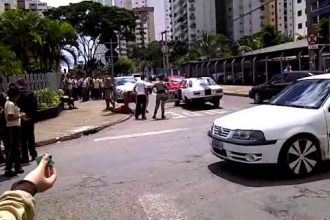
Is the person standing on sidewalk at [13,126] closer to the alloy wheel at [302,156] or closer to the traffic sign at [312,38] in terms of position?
the alloy wheel at [302,156]

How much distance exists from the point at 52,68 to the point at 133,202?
27750 mm

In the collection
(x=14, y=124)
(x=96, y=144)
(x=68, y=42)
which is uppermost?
(x=68, y=42)

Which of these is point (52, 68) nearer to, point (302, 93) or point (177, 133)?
point (177, 133)

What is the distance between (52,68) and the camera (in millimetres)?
33312

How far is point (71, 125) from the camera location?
1753 centimetres

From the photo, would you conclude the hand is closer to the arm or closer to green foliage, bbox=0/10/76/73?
the arm

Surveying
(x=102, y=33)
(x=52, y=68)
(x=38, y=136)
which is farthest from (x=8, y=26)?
(x=102, y=33)

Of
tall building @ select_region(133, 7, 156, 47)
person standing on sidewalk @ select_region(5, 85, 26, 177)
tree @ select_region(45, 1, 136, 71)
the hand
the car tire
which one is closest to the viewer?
the hand

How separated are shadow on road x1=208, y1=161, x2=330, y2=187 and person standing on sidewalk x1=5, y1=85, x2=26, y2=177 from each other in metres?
3.58

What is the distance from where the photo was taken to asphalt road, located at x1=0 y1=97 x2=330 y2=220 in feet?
19.9

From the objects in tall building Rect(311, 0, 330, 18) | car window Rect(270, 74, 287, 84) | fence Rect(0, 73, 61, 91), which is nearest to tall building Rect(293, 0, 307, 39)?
tall building Rect(311, 0, 330, 18)

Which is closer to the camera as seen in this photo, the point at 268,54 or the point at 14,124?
the point at 14,124

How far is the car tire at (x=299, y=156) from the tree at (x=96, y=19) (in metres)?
58.5

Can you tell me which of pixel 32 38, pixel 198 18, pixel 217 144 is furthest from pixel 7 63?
pixel 198 18
